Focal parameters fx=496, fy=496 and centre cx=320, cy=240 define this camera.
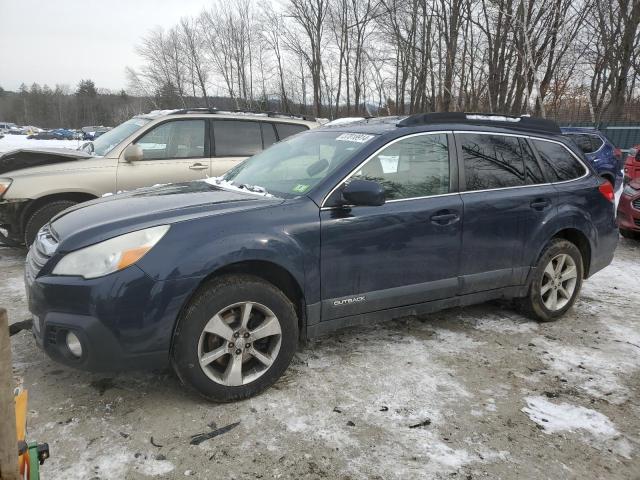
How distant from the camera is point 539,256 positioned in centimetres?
421

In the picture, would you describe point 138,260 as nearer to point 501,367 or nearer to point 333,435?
point 333,435

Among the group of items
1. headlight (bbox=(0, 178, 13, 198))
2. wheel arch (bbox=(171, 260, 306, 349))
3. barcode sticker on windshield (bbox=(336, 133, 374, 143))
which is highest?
barcode sticker on windshield (bbox=(336, 133, 374, 143))

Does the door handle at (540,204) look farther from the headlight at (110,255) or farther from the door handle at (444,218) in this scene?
the headlight at (110,255)

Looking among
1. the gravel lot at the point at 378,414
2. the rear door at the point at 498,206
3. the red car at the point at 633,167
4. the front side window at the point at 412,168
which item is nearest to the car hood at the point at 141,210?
the front side window at the point at 412,168

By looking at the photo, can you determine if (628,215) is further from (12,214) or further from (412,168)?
(12,214)

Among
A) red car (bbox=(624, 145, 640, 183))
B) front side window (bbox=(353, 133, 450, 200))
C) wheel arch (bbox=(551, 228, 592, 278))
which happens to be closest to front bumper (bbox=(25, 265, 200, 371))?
front side window (bbox=(353, 133, 450, 200))

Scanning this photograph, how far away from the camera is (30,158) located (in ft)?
19.5

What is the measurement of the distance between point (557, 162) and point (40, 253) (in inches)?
162

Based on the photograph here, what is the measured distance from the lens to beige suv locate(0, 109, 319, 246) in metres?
5.54

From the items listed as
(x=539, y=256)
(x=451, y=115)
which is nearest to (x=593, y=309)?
(x=539, y=256)

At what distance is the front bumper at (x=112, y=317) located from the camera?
8.39ft

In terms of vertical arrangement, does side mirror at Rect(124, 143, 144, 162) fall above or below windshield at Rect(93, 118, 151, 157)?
below

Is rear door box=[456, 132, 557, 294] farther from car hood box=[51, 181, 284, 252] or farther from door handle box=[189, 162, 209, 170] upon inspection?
door handle box=[189, 162, 209, 170]

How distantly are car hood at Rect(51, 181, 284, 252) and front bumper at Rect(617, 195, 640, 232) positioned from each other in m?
6.80
